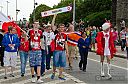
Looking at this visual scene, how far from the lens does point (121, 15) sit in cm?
4538

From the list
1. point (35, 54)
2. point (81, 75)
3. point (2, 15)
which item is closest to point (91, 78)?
point (81, 75)

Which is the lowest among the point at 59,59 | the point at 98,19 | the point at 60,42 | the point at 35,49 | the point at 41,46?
the point at 59,59

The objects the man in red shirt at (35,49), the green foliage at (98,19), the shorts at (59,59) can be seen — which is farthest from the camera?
the green foliage at (98,19)

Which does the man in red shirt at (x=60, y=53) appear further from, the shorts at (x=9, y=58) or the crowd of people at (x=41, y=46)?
the shorts at (x=9, y=58)

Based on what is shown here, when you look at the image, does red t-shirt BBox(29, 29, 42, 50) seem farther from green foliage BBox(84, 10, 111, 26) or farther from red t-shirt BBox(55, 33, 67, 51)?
green foliage BBox(84, 10, 111, 26)

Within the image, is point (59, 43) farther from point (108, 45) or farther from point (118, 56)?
point (118, 56)

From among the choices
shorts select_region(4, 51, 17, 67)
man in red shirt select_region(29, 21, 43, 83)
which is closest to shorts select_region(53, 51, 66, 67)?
man in red shirt select_region(29, 21, 43, 83)

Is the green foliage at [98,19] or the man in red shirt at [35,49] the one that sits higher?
the green foliage at [98,19]

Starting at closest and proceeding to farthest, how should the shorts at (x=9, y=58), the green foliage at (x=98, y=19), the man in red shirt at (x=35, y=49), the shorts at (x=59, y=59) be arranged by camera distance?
1. the man in red shirt at (x=35, y=49)
2. the shorts at (x=59, y=59)
3. the shorts at (x=9, y=58)
4. the green foliage at (x=98, y=19)

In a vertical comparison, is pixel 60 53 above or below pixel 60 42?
below

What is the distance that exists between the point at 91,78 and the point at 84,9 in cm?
7430

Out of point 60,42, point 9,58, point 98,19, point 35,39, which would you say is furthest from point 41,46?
point 98,19

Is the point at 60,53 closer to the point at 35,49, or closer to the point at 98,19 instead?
the point at 35,49

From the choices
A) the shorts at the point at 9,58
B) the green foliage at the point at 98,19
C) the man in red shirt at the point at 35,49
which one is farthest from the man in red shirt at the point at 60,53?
the green foliage at the point at 98,19
